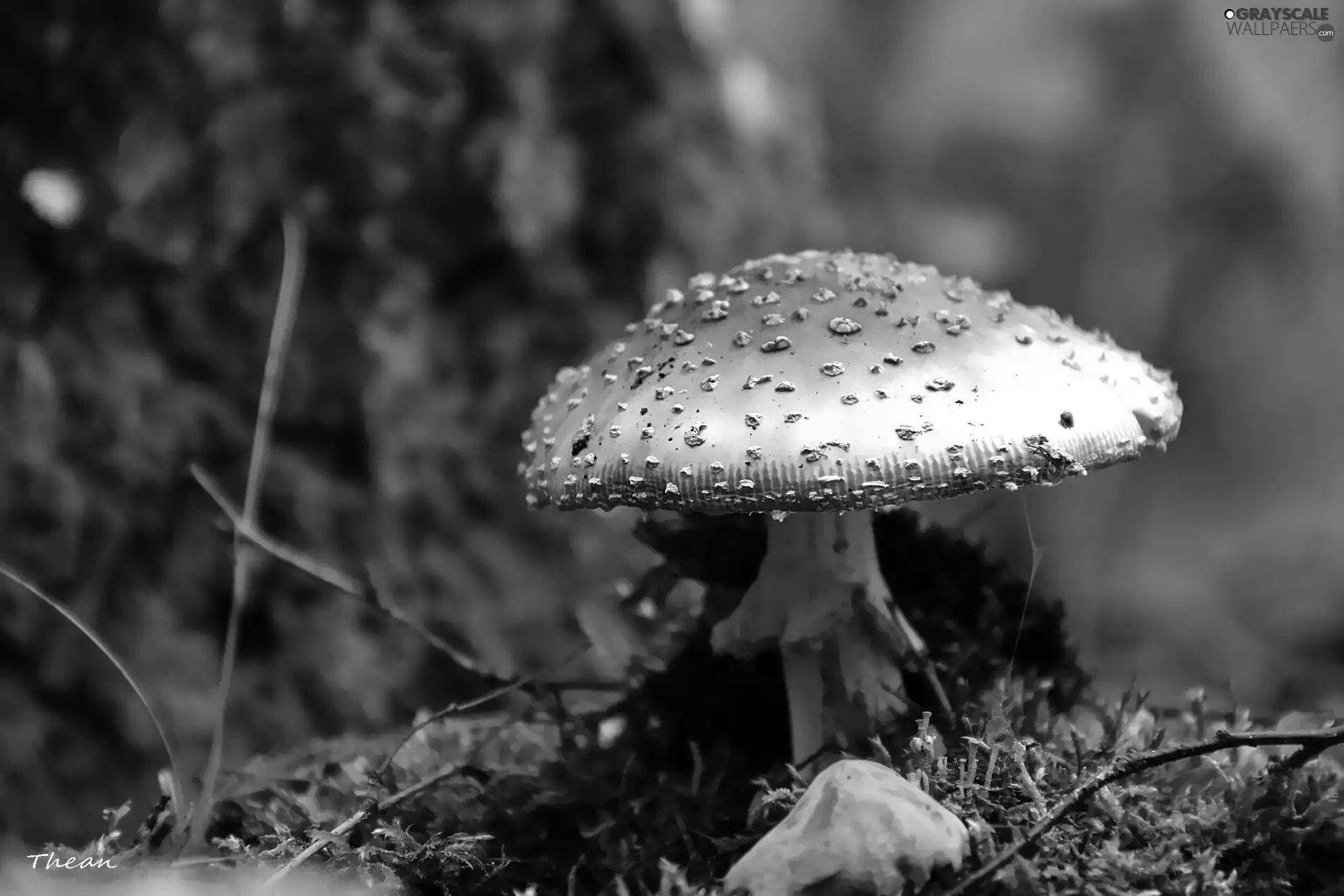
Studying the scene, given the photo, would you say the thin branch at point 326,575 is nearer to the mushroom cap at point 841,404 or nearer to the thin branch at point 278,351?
the thin branch at point 278,351

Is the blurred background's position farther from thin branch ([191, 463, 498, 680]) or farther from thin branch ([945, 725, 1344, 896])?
thin branch ([945, 725, 1344, 896])

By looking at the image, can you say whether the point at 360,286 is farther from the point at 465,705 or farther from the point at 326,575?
the point at 465,705

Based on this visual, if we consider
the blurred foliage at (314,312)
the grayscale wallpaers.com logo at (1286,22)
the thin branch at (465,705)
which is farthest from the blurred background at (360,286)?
the grayscale wallpaers.com logo at (1286,22)

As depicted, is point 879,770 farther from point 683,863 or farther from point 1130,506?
point 1130,506

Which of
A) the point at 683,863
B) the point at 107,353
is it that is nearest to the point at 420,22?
the point at 107,353

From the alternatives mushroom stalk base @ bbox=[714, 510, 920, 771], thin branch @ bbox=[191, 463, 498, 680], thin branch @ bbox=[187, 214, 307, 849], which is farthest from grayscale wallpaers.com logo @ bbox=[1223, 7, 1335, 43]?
thin branch @ bbox=[187, 214, 307, 849]

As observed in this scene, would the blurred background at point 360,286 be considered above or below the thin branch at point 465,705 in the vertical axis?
above
